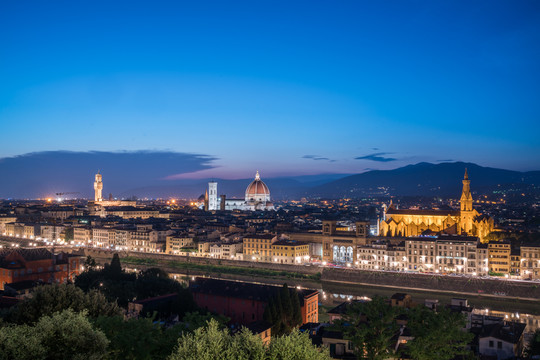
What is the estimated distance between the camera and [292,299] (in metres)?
19.1

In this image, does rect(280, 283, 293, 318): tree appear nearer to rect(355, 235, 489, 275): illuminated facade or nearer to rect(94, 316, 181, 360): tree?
rect(94, 316, 181, 360): tree

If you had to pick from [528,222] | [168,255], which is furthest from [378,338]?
[528,222]

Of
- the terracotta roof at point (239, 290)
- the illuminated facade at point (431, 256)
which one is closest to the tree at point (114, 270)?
the terracotta roof at point (239, 290)

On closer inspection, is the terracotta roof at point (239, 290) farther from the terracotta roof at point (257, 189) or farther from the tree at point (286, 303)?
the terracotta roof at point (257, 189)

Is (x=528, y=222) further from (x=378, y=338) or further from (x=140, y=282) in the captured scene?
(x=378, y=338)

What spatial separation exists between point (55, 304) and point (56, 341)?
4.61 m

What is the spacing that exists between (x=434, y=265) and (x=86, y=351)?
1125 inches

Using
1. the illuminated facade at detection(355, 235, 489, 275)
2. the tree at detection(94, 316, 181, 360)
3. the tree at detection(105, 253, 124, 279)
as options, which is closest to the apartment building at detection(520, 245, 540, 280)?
the illuminated facade at detection(355, 235, 489, 275)

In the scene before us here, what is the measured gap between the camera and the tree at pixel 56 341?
318 inches

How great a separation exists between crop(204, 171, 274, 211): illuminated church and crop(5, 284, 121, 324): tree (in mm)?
83919

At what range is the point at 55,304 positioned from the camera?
1313cm

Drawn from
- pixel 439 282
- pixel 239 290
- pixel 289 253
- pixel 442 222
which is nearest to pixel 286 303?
pixel 239 290

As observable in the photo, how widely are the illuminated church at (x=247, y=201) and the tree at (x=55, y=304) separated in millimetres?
83919

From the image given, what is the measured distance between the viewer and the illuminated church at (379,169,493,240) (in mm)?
42000
